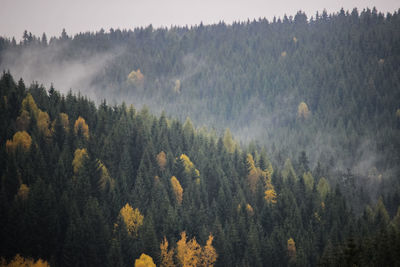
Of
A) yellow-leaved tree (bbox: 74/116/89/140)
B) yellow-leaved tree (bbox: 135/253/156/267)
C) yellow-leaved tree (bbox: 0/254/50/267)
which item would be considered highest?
yellow-leaved tree (bbox: 74/116/89/140)

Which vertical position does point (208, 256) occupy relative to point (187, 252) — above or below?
below

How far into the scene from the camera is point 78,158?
4107 inches

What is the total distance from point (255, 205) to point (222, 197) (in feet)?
32.6

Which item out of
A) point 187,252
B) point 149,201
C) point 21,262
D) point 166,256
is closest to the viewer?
point 21,262

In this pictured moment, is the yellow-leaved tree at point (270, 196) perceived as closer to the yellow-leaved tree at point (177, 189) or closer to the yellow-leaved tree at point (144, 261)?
the yellow-leaved tree at point (177, 189)

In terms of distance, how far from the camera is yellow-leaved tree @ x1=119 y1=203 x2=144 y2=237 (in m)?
91.4

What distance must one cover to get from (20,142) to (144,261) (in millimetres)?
43053

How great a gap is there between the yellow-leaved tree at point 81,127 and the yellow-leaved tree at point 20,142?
13.7 m

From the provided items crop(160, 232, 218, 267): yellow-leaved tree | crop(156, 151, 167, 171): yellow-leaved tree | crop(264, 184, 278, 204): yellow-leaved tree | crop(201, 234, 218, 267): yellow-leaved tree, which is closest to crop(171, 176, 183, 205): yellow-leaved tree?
crop(156, 151, 167, 171): yellow-leaved tree

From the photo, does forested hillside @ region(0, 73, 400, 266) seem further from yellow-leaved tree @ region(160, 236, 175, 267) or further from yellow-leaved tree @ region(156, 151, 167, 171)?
yellow-leaved tree @ region(156, 151, 167, 171)

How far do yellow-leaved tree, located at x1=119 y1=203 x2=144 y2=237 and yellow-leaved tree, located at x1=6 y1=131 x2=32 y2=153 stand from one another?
27.0 metres

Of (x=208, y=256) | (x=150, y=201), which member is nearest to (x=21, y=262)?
(x=208, y=256)

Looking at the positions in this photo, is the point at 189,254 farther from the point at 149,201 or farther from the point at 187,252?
the point at 149,201

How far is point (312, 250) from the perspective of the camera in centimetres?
9569
